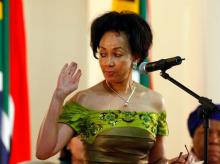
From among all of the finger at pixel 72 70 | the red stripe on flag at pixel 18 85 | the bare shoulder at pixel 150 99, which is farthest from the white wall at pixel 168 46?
the finger at pixel 72 70

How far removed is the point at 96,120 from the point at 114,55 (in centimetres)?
22

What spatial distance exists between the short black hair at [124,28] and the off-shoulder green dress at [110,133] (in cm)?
23

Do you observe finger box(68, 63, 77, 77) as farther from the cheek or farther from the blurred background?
the blurred background

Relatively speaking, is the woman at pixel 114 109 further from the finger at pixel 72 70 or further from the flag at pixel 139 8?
the flag at pixel 139 8

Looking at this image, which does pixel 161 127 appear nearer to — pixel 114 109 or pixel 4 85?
pixel 114 109

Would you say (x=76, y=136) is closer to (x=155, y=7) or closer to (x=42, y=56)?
(x=42, y=56)

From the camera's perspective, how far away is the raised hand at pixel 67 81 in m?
1.48

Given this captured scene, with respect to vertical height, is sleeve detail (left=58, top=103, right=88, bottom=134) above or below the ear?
below

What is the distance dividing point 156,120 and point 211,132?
2.60 ft

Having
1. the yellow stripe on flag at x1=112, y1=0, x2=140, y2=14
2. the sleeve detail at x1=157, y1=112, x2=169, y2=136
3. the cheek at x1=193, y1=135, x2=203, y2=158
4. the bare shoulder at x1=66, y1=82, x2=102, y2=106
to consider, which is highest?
the yellow stripe on flag at x1=112, y1=0, x2=140, y2=14

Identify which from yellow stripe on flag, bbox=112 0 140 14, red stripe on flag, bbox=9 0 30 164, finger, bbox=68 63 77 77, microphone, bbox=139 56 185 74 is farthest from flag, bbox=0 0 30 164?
microphone, bbox=139 56 185 74

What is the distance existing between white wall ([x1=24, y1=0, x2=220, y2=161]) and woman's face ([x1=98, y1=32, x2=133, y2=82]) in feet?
4.42

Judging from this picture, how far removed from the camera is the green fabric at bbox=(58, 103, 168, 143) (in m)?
1.59

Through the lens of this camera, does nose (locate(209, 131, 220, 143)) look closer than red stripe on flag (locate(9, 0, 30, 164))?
Yes
